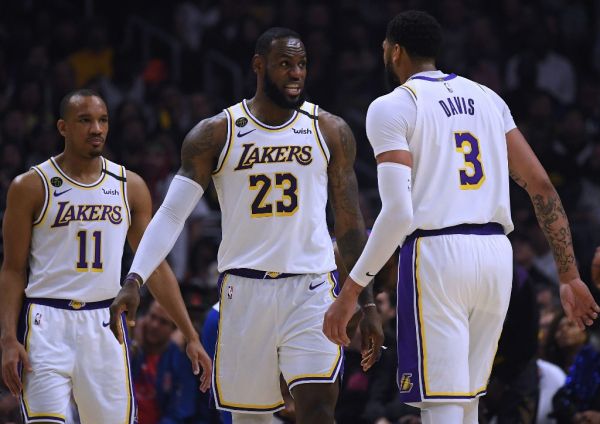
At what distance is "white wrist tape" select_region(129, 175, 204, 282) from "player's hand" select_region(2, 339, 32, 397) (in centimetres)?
93

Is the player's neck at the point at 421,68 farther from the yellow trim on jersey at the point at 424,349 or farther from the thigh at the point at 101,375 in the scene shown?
the thigh at the point at 101,375

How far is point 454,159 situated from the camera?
18.7 feet

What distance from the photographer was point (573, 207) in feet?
45.0

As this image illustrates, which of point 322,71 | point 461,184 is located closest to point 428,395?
point 461,184

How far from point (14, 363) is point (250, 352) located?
4.74 ft

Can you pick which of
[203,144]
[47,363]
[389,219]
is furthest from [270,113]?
[47,363]

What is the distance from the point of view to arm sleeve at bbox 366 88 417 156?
561 centimetres

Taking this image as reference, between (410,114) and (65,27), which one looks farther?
(65,27)

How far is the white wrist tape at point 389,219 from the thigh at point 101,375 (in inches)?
78.4

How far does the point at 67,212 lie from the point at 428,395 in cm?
271

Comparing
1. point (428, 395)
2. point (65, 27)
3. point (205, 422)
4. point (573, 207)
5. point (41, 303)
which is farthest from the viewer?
point (65, 27)

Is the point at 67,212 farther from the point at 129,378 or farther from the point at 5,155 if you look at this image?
the point at 5,155

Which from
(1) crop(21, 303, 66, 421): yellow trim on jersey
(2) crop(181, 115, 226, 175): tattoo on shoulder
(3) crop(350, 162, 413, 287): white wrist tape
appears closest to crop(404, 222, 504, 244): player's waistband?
(3) crop(350, 162, 413, 287): white wrist tape

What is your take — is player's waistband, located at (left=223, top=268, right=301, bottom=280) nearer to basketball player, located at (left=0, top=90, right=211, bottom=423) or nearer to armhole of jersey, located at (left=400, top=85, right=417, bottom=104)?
basketball player, located at (left=0, top=90, right=211, bottom=423)
